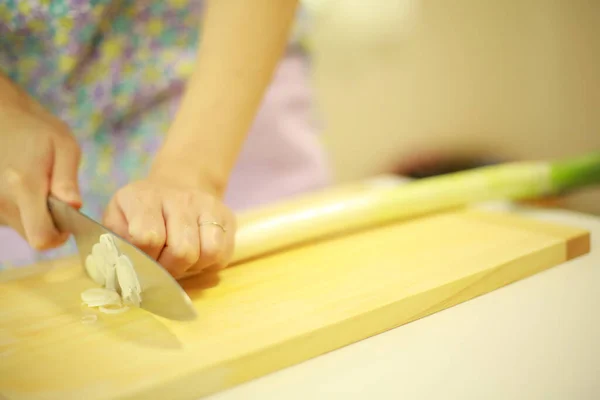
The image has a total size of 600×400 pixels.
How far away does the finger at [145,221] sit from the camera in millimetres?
463

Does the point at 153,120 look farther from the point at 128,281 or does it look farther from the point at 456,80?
the point at 456,80

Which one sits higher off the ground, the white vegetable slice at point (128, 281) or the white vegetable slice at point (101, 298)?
the white vegetable slice at point (128, 281)

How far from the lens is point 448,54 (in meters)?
1.69

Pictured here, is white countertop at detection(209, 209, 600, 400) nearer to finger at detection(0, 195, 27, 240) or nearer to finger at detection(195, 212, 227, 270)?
finger at detection(195, 212, 227, 270)

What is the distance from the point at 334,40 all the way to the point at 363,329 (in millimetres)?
1429

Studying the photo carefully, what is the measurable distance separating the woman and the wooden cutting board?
0.06 metres

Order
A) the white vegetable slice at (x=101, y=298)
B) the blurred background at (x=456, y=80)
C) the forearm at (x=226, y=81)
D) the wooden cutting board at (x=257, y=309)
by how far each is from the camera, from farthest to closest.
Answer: the blurred background at (x=456, y=80) → the forearm at (x=226, y=81) → the white vegetable slice at (x=101, y=298) → the wooden cutting board at (x=257, y=309)

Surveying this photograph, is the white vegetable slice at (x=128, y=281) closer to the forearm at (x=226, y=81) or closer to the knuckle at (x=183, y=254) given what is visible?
the knuckle at (x=183, y=254)

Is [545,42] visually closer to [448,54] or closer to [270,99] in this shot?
[448,54]

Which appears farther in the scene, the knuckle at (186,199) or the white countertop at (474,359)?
the knuckle at (186,199)

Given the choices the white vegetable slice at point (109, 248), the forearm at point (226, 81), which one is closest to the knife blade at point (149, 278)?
the white vegetable slice at point (109, 248)

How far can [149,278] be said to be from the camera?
0.43 m

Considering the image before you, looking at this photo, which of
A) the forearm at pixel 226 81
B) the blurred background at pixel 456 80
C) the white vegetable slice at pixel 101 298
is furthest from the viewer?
the blurred background at pixel 456 80

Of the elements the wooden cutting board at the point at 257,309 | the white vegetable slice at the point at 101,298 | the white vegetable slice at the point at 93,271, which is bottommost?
the wooden cutting board at the point at 257,309
